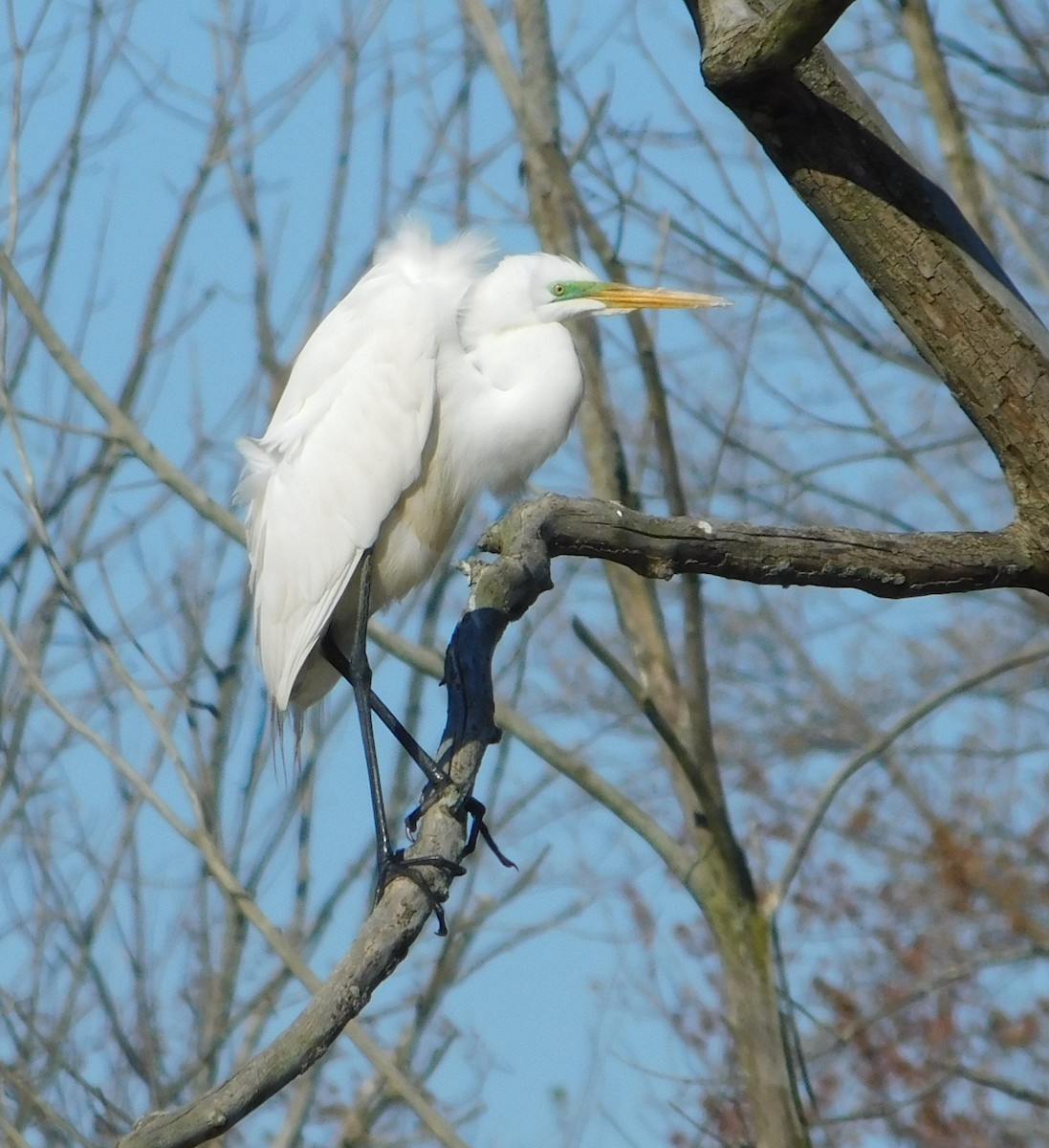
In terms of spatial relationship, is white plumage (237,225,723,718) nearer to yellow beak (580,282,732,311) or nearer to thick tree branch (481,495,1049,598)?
yellow beak (580,282,732,311)

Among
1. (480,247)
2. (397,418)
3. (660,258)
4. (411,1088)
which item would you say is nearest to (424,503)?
(397,418)

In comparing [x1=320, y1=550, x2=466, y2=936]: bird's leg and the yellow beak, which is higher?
the yellow beak

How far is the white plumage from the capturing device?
14.0 ft

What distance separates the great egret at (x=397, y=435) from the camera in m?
4.27

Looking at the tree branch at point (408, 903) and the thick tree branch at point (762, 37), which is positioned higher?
the thick tree branch at point (762, 37)

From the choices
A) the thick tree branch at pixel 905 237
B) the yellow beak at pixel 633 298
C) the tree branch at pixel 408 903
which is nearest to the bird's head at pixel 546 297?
the yellow beak at pixel 633 298

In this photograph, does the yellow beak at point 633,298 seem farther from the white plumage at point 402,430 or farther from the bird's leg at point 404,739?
the bird's leg at point 404,739

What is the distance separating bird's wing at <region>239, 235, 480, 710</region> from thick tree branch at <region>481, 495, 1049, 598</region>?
1.57m

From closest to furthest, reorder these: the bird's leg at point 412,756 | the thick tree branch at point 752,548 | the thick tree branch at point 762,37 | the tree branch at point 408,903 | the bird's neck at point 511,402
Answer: the tree branch at point 408,903
the thick tree branch at point 762,37
the thick tree branch at point 752,548
the bird's leg at point 412,756
the bird's neck at point 511,402

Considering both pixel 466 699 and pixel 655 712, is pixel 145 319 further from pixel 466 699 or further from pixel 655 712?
pixel 466 699

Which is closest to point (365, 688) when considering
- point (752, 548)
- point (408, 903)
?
point (752, 548)

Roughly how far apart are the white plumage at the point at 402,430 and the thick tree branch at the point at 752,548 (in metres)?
1.53

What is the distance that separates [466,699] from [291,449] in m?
1.99

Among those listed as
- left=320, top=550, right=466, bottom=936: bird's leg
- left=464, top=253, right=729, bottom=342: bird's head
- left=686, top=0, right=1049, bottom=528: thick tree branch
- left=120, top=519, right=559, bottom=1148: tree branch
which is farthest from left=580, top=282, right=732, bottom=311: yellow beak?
left=120, top=519, right=559, bottom=1148: tree branch
